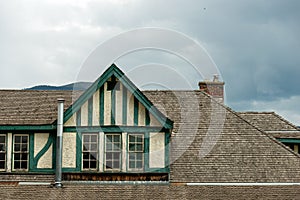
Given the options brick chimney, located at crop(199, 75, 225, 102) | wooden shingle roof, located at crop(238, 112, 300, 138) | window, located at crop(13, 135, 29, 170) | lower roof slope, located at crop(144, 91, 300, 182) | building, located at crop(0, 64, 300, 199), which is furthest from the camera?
brick chimney, located at crop(199, 75, 225, 102)

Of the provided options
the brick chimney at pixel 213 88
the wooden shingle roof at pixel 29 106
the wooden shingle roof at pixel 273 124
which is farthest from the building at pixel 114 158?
the brick chimney at pixel 213 88

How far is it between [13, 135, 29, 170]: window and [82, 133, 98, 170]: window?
1.93 m

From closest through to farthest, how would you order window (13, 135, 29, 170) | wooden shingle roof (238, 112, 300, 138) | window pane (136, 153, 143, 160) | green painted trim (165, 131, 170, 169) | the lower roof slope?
green painted trim (165, 131, 170, 169), window pane (136, 153, 143, 160), window (13, 135, 29, 170), the lower roof slope, wooden shingle roof (238, 112, 300, 138)

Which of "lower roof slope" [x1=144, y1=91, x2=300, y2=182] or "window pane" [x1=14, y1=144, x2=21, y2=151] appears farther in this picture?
"lower roof slope" [x1=144, y1=91, x2=300, y2=182]

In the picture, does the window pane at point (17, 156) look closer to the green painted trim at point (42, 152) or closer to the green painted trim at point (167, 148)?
the green painted trim at point (42, 152)

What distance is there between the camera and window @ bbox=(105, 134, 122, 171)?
19531 mm

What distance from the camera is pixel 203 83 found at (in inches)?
1057

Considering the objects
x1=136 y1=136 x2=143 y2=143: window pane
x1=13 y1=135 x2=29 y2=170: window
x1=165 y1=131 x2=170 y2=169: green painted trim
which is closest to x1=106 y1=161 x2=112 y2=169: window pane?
x1=136 y1=136 x2=143 y2=143: window pane

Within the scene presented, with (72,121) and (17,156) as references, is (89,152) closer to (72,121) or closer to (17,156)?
(72,121)

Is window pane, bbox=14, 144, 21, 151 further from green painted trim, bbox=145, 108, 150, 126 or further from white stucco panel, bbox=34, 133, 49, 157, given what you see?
green painted trim, bbox=145, 108, 150, 126

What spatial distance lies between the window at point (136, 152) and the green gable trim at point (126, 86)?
0.93 metres

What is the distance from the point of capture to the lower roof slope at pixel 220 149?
20.2 metres

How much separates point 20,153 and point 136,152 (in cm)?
385

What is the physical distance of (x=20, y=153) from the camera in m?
19.7
